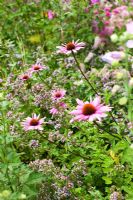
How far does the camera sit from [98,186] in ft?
8.24

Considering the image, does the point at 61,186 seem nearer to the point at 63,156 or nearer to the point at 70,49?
the point at 63,156

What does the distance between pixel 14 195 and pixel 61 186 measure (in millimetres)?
474

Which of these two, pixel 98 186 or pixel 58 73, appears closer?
pixel 98 186

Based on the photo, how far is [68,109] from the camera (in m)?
2.77

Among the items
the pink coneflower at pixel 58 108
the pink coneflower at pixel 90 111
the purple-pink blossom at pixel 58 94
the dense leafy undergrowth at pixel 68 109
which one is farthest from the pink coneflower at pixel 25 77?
the pink coneflower at pixel 90 111

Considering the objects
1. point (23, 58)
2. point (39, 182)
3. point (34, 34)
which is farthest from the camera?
point (34, 34)

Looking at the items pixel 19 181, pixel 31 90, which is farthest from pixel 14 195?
pixel 31 90

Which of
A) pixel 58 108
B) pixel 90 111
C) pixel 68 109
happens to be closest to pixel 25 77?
pixel 68 109

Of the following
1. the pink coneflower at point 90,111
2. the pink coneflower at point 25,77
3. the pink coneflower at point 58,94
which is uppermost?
the pink coneflower at point 25,77

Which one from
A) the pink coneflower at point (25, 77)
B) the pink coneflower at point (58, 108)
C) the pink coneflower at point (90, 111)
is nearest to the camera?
the pink coneflower at point (90, 111)

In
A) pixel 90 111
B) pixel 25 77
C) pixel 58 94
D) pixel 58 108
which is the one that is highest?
pixel 25 77

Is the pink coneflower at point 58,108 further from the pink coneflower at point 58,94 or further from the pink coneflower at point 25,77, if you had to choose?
the pink coneflower at point 25,77

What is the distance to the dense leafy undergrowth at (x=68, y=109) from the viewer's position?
6.88 ft

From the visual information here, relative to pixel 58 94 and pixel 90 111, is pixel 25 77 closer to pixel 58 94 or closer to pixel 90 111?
pixel 58 94
